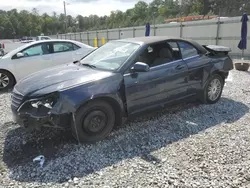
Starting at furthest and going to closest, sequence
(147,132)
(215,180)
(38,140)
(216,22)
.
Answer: (216,22) < (147,132) < (38,140) < (215,180)

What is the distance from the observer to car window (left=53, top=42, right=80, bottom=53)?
7.96m

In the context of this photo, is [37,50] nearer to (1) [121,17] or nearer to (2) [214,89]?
(2) [214,89]

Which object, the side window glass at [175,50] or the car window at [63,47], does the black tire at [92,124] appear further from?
the car window at [63,47]

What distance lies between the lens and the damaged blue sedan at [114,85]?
132 inches

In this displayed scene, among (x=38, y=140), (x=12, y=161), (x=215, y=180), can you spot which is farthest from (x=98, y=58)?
(x=215, y=180)

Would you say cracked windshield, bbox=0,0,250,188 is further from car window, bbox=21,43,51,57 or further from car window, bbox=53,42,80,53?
car window, bbox=53,42,80,53

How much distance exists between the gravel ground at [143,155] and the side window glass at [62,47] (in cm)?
374

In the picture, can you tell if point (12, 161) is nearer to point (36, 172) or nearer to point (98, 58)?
point (36, 172)

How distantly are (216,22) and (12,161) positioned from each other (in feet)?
49.2

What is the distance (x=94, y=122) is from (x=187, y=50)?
7.98ft

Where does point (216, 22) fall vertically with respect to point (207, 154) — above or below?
above

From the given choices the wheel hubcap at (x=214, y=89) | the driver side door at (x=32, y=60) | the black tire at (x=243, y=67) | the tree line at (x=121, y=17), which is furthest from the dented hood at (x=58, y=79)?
the tree line at (x=121, y=17)

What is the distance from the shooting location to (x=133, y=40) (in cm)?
458

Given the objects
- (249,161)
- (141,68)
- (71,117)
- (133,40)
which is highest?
(133,40)
